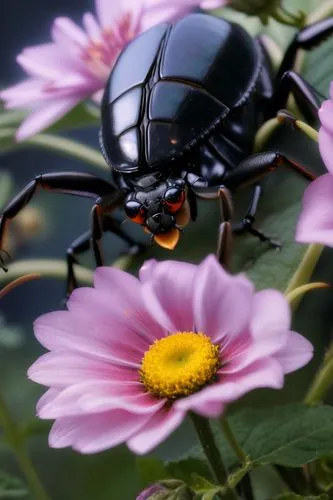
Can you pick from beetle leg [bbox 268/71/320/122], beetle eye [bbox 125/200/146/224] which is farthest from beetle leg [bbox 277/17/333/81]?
beetle eye [bbox 125/200/146/224]

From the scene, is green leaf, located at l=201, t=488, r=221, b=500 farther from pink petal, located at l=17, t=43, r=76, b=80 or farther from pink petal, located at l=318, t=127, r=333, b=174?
pink petal, located at l=17, t=43, r=76, b=80

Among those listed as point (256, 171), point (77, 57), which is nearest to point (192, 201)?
point (256, 171)

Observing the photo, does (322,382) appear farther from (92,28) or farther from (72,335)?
(92,28)

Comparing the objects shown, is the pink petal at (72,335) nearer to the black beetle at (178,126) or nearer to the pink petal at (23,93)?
the black beetle at (178,126)

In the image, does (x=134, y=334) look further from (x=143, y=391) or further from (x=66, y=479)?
(x=66, y=479)

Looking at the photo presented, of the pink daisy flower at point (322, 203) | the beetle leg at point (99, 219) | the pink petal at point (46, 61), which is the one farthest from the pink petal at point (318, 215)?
the pink petal at point (46, 61)

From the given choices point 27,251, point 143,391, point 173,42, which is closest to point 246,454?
point 143,391

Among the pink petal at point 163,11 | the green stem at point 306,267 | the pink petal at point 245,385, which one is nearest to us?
the pink petal at point 245,385
